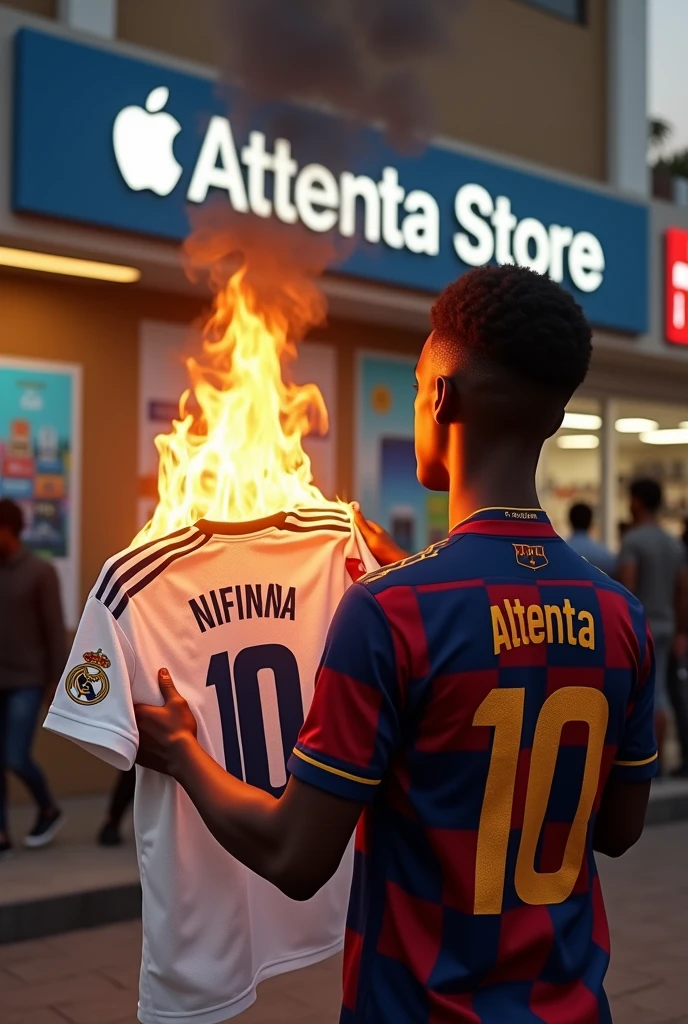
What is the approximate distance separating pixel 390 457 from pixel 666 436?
4.54 m

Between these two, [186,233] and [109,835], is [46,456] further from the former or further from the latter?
[109,835]

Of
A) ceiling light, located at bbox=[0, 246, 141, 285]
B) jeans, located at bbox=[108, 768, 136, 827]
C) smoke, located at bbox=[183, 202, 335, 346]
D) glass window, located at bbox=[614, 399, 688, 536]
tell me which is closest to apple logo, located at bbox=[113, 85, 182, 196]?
smoke, located at bbox=[183, 202, 335, 346]

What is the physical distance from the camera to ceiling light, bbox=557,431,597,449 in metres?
12.2

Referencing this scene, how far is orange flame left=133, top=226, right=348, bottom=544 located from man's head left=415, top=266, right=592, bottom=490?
3.66ft

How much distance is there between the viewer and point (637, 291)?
1106 cm

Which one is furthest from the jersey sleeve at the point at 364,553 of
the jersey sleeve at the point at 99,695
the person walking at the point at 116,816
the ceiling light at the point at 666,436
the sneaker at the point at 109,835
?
the ceiling light at the point at 666,436

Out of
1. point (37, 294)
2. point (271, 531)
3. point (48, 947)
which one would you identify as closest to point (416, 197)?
point (37, 294)

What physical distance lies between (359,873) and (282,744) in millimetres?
907

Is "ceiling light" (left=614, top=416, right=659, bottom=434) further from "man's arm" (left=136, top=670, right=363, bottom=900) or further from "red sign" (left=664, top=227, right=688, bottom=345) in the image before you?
"man's arm" (left=136, top=670, right=363, bottom=900)

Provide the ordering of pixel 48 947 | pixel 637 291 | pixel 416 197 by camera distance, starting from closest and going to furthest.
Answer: pixel 48 947
pixel 416 197
pixel 637 291

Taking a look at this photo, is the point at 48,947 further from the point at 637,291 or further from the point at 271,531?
the point at 637,291

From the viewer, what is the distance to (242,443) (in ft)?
11.4

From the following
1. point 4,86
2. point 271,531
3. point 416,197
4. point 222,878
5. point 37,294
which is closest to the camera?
point 222,878

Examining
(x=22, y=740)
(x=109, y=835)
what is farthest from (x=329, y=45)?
(x=109, y=835)
